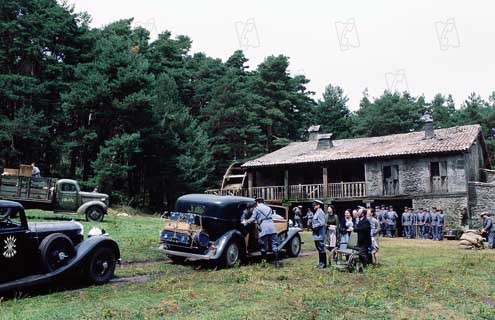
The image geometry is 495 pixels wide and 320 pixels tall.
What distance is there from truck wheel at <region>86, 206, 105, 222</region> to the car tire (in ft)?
31.3

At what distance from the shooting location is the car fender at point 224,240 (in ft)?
38.3

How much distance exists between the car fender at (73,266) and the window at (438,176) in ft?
76.7

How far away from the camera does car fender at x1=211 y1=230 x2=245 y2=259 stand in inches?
459

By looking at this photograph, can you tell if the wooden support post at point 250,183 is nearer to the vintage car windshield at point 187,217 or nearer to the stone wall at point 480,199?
the stone wall at point 480,199

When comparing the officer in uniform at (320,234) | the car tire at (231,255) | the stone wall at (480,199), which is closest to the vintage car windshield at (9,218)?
the car tire at (231,255)

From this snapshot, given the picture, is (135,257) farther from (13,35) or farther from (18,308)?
(13,35)

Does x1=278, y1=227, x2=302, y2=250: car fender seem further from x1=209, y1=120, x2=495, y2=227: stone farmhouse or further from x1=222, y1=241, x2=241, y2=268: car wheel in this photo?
x1=209, y1=120, x2=495, y2=227: stone farmhouse

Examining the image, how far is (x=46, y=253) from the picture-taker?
29.2ft

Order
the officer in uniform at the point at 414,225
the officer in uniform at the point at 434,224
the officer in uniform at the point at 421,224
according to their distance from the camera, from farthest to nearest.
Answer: the officer in uniform at the point at 414,225 → the officer in uniform at the point at 421,224 → the officer in uniform at the point at 434,224

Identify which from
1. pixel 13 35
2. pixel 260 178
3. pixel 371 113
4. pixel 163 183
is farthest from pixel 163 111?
pixel 371 113

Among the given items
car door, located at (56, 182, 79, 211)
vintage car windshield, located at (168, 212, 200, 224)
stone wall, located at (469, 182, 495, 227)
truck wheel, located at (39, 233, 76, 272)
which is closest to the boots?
vintage car windshield, located at (168, 212, 200, 224)

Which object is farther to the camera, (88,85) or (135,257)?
Answer: (88,85)

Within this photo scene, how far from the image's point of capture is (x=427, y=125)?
3136 centimetres

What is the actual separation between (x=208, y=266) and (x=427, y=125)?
23.3 metres
